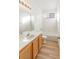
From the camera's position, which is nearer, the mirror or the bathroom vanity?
the bathroom vanity

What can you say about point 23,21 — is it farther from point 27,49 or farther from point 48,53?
point 27,49

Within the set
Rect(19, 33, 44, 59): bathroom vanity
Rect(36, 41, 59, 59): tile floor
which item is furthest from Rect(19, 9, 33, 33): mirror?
Rect(36, 41, 59, 59): tile floor

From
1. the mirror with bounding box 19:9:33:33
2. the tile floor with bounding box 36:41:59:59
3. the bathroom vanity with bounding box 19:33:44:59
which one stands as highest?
the mirror with bounding box 19:9:33:33

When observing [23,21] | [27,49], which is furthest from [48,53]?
[27,49]

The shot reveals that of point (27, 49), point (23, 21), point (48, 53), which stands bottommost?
point (48, 53)

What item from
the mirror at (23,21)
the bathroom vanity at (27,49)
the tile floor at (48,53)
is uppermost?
the mirror at (23,21)

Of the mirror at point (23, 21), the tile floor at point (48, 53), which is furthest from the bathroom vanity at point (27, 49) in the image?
the mirror at point (23, 21)

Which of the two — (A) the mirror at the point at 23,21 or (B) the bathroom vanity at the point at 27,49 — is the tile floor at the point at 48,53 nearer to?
(B) the bathroom vanity at the point at 27,49

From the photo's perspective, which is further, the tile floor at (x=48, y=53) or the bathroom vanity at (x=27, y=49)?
the tile floor at (x=48, y=53)

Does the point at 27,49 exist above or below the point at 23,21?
below

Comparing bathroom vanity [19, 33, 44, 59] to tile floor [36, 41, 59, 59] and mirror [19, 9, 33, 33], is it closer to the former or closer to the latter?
tile floor [36, 41, 59, 59]
